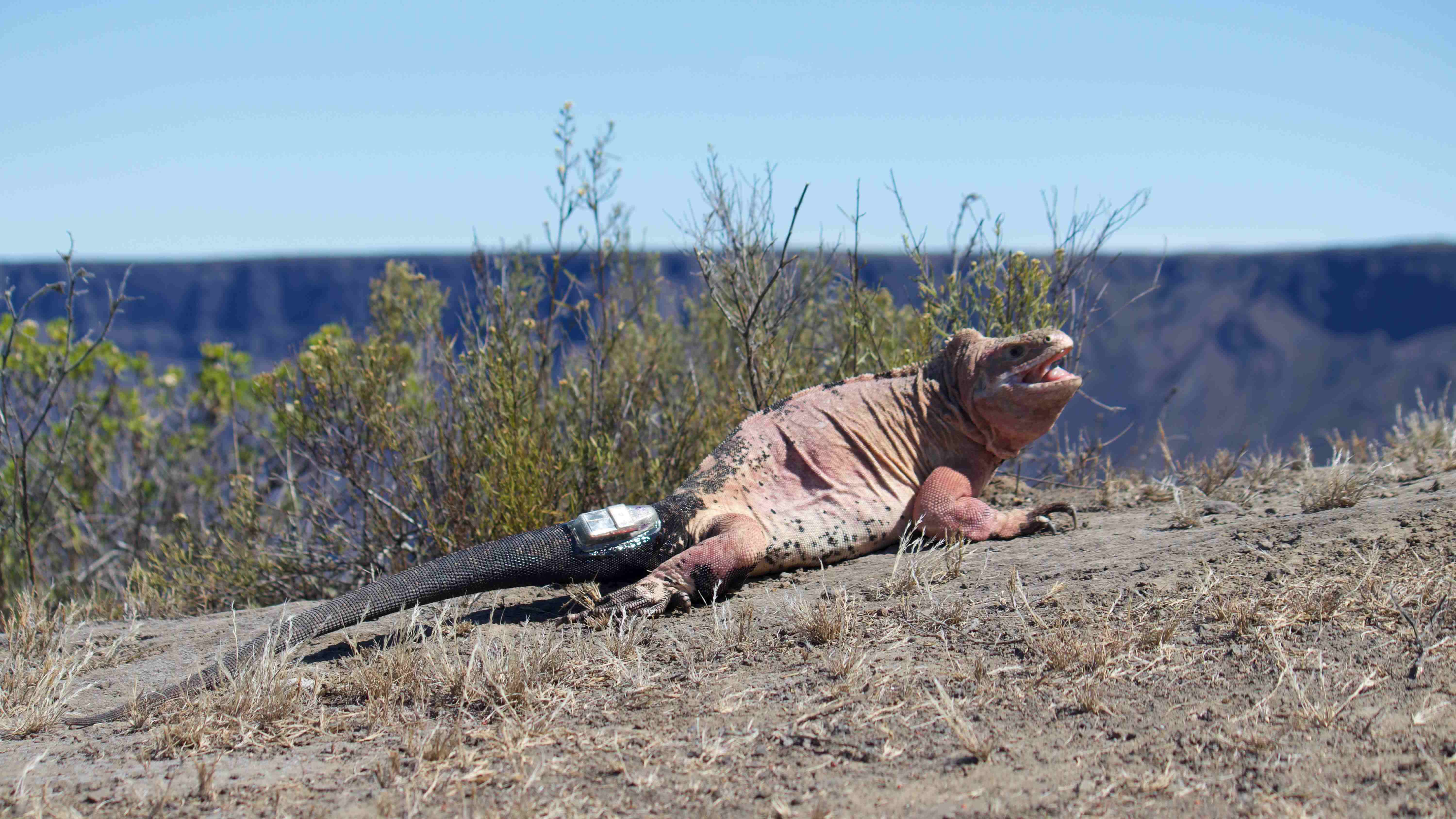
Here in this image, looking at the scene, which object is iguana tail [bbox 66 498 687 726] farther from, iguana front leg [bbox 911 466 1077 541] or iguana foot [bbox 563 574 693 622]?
iguana front leg [bbox 911 466 1077 541]

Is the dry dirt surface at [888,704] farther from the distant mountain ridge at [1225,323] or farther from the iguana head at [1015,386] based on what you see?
the distant mountain ridge at [1225,323]

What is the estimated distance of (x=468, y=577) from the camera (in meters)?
4.99

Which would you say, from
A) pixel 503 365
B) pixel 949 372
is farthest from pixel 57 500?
pixel 949 372

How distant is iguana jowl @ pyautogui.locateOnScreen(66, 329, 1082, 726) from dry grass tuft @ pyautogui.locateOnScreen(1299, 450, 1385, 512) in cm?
135

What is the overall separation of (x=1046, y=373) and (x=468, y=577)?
336cm

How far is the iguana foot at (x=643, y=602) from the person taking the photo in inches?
190

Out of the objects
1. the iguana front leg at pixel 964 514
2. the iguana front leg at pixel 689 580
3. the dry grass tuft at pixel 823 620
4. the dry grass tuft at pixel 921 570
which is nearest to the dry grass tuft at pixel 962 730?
the dry grass tuft at pixel 823 620

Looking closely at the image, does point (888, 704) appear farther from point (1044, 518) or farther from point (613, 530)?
point (1044, 518)

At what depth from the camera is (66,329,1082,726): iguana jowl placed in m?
4.95

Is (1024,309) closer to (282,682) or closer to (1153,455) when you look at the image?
(1153,455)

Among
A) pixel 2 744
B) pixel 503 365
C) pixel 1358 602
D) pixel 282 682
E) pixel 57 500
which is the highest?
pixel 503 365

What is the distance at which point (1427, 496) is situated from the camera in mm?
5309

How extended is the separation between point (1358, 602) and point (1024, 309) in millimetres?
3673

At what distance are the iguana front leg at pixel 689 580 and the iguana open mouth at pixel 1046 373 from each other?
1.89m
